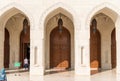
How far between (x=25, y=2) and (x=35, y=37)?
228 centimetres

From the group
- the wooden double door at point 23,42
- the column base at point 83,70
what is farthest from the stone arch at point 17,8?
the wooden double door at point 23,42

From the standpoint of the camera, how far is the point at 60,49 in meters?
20.0

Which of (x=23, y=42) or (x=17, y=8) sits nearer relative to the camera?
(x=17, y=8)

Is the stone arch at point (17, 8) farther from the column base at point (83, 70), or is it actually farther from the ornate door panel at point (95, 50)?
the ornate door panel at point (95, 50)

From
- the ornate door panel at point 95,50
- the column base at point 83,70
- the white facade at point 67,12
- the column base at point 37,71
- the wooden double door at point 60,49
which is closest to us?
the column base at point 83,70

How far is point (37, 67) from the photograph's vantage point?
50.8 ft

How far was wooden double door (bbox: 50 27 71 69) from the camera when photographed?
19.9 meters

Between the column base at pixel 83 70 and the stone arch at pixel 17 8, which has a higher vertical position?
the stone arch at pixel 17 8

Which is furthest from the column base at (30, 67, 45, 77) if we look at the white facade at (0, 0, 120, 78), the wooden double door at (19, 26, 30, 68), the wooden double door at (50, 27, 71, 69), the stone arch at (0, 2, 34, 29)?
the wooden double door at (19, 26, 30, 68)

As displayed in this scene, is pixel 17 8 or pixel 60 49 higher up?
pixel 17 8

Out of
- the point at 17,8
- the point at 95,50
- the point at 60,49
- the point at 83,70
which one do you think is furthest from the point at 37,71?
the point at 95,50

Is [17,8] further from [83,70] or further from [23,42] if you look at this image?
[83,70]

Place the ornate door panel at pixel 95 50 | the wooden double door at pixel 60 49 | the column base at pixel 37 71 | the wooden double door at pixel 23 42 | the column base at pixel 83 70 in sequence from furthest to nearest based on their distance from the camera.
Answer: the wooden double door at pixel 23 42
the wooden double door at pixel 60 49
the ornate door panel at pixel 95 50
the column base at pixel 37 71
the column base at pixel 83 70

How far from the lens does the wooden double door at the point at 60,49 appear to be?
19.9 meters
